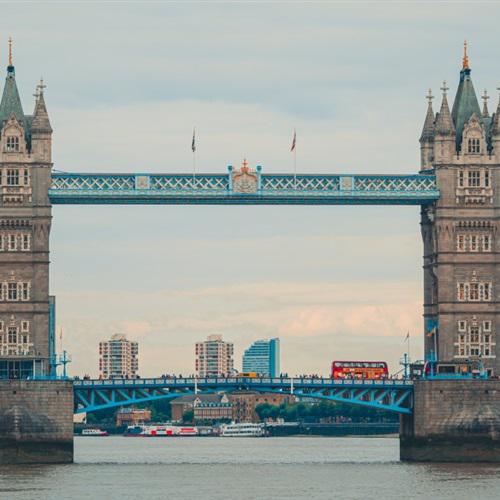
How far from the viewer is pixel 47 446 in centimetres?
19200

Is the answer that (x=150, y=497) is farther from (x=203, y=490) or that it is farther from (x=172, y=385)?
(x=172, y=385)

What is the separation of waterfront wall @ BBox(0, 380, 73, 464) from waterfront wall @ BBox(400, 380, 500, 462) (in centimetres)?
3144

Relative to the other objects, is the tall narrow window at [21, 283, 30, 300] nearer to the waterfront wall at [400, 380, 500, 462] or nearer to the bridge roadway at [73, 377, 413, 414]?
the bridge roadway at [73, 377, 413, 414]

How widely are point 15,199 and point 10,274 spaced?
6806 mm

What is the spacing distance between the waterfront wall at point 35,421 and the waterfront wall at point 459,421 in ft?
103

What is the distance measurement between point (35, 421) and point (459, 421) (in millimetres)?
37447

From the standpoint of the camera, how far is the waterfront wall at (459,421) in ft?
639

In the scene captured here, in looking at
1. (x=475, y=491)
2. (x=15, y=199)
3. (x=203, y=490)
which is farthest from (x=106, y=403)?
(x=475, y=491)

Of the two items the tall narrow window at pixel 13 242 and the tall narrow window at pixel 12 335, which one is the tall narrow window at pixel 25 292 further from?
the tall narrow window at pixel 13 242

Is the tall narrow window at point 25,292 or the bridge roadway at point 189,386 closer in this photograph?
the bridge roadway at point 189,386

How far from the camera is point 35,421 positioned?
7544 inches

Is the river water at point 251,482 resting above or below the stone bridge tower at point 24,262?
below

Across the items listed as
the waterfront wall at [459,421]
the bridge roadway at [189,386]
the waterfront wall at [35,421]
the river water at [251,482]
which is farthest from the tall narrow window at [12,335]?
the waterfront wall at [459,421]

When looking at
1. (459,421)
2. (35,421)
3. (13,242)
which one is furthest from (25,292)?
(459,421)
